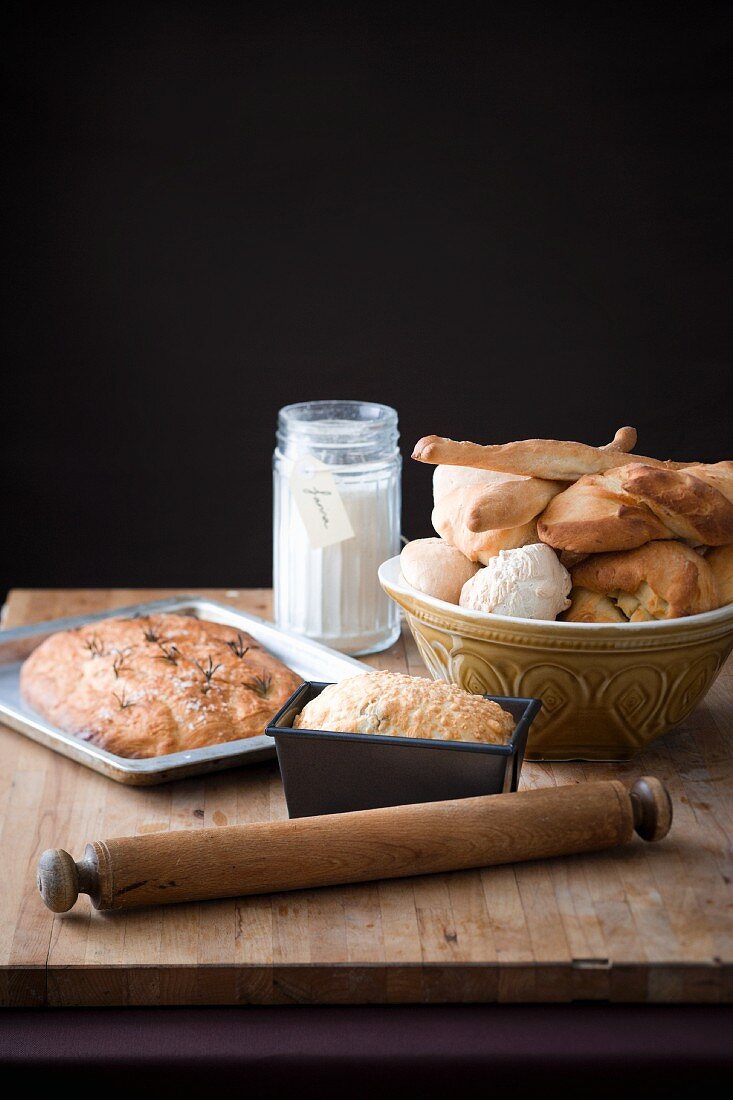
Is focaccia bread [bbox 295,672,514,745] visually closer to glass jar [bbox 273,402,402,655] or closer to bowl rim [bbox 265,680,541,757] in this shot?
bowl rim [bbox 265,680,541,757]

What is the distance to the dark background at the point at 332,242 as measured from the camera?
8.57ft

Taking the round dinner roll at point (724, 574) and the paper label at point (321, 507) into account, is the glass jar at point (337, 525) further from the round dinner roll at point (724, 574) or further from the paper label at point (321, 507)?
the round dinner roll at point (724, 574)

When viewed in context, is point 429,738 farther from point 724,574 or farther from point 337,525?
point 337,525

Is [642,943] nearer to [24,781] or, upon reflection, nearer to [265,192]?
[24,781]

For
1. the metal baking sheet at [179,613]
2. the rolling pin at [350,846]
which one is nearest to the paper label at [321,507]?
the metal baking sheet at [179,613]

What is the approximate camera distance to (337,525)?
5.62ft

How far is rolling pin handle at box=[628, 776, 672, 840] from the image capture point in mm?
1121

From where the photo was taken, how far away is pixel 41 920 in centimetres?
105

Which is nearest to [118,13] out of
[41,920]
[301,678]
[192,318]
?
[192,318]

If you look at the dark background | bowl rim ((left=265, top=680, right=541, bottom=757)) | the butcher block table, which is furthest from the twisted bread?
the dark background

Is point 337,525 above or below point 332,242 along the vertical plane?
below

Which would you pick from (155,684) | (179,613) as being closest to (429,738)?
(155,684)

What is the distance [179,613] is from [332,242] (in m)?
1.24

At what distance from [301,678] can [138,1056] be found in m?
0.60
